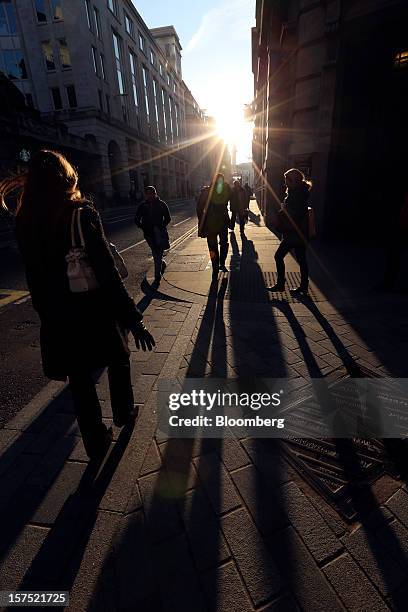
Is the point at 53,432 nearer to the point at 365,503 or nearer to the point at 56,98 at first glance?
the point at 365,503

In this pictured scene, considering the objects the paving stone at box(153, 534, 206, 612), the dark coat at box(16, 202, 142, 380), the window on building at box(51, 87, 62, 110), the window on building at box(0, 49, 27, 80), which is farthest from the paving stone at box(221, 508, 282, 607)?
the window on building at box(0, 49, 27, 80)

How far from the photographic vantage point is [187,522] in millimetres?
1679

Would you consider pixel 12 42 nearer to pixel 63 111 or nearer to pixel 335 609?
pixel 63 111

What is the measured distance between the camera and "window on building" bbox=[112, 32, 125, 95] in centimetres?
3648

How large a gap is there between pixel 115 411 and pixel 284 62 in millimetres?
14086

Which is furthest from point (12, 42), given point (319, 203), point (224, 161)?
point (224, 161)

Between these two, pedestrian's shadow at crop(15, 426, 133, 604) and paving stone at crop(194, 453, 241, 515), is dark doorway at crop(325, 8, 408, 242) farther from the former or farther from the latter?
pedestrian's shadow at crop(15, 426, 133, 604)

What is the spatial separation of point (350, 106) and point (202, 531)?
10.4m

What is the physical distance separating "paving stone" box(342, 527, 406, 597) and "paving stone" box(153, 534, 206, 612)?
788 mm

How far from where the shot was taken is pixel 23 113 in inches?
715

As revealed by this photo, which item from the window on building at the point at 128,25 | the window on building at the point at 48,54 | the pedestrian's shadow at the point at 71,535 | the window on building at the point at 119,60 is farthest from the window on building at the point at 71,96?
the pedestrian's shadow at the point at 71,535

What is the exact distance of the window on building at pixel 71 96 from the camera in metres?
31.9

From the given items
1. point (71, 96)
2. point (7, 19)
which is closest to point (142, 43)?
point (7, 19)

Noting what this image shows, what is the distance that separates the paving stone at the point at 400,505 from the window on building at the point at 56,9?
144ft
